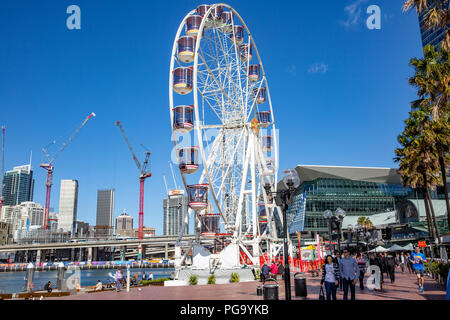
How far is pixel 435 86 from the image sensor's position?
2205 cm

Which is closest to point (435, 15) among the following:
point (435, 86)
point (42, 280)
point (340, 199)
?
point (435, 86)

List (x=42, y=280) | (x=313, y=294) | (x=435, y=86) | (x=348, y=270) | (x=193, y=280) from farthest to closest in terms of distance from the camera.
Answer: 1. (x=42, y=280)
2. (x=193, y=280)
3. (x=435, y=86)
4. (x=313, y=294)
5. (x=348, y=270)

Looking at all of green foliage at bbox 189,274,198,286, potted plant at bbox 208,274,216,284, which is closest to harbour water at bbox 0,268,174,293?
green foliage at bbox 189,274,198,286

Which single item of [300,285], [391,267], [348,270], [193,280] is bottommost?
[193,280]

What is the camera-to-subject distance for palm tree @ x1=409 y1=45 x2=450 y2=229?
1783 cm

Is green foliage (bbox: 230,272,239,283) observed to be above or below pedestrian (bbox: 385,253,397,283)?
below

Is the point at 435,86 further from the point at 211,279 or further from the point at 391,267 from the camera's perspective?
the point at 211,279

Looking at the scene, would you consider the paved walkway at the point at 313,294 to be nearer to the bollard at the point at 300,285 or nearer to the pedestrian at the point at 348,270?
the bollard at the point at 300,285

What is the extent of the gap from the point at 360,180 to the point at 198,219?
80080 mm

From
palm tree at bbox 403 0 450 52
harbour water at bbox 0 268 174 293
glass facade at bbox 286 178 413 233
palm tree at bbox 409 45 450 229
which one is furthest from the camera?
glass facade at bbox 286 178 413 233

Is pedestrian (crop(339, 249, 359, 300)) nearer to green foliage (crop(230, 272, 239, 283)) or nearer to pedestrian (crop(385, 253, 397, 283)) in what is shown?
pedestrian (crop(385, 253, 397, 283))

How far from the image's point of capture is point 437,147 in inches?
1197
